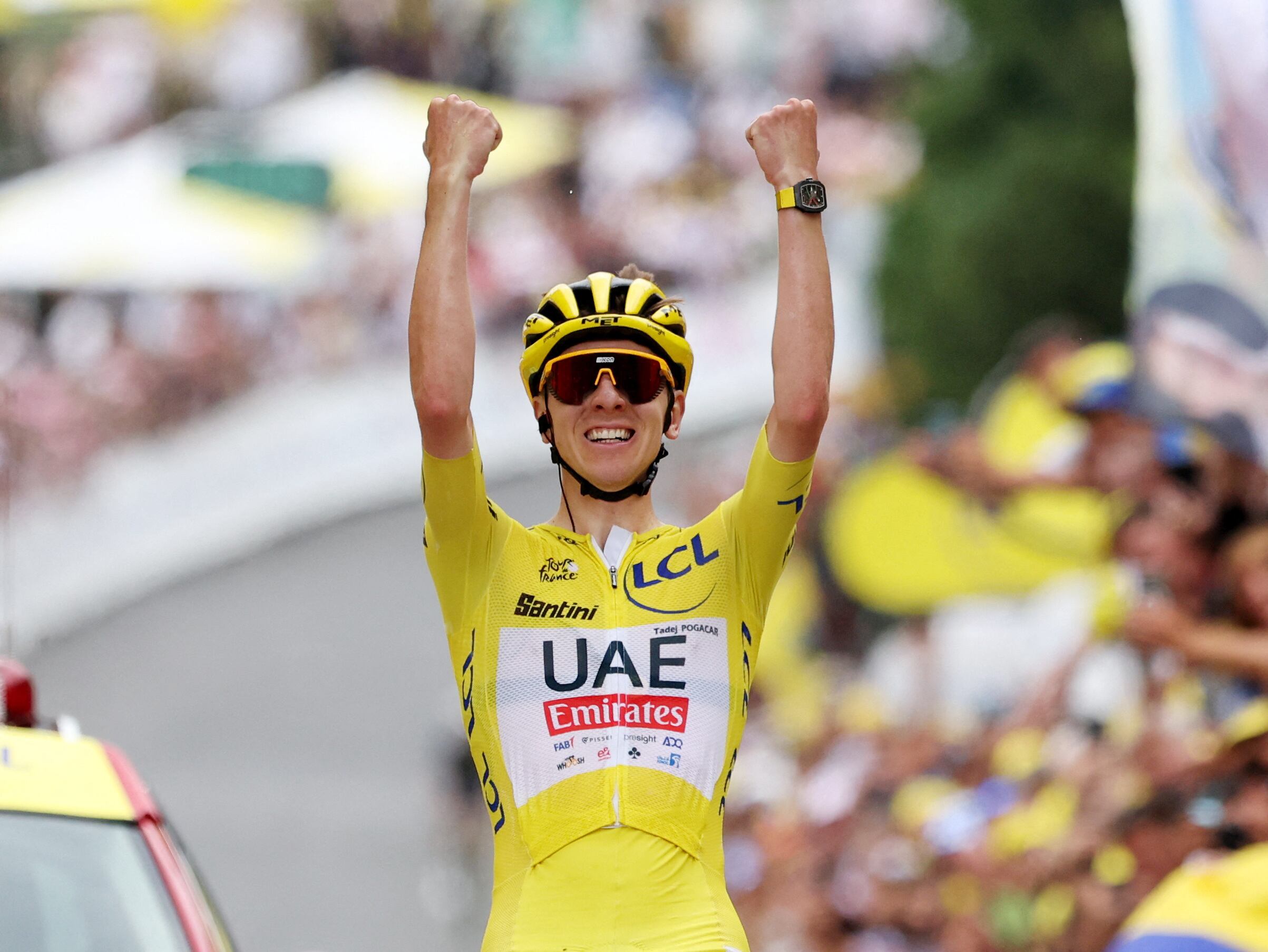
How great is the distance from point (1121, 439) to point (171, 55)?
5.48 m

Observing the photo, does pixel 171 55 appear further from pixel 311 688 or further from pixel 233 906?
pixel 233 906

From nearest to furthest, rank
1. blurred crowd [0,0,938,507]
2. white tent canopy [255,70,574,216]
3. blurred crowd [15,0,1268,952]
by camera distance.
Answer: blurred crowd [15,0,1268,952] < blurred crowd [0,0,938,507] < white tent canopy [255,70,574,216]

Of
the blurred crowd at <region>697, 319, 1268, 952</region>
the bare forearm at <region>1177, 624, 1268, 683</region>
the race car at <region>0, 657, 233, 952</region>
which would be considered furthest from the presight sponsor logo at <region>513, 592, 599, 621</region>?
the bare forearm at <region>1177, 624, 1268, 683</region>

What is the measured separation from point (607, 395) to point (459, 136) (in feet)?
1.53

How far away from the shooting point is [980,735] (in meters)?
8.02

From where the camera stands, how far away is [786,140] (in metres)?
2.99

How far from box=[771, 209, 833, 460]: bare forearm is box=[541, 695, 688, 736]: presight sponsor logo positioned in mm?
431

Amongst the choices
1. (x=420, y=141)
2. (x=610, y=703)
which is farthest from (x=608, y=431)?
(x=420, y=141)

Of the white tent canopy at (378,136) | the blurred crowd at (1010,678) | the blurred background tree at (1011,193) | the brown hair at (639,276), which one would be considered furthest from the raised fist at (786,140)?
the white tent canopy at (378,136)

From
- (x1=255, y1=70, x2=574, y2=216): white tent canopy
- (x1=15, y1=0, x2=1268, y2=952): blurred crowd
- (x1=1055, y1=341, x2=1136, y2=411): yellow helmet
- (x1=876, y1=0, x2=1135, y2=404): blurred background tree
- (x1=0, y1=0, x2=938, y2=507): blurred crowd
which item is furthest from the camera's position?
(x1=255, y1=70, x2=574, y2=216): white tent canopy

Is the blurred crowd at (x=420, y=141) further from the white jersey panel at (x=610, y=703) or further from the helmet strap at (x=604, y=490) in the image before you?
the white jersey panel at (x=610, y=703)

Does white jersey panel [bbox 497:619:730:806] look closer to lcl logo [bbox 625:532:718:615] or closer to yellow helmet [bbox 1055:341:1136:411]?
lcl logo [bbox 625:532:718:615]

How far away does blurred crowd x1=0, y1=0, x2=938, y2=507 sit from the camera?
30.0ft

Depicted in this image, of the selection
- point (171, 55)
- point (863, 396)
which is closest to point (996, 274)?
point (863, 396)
